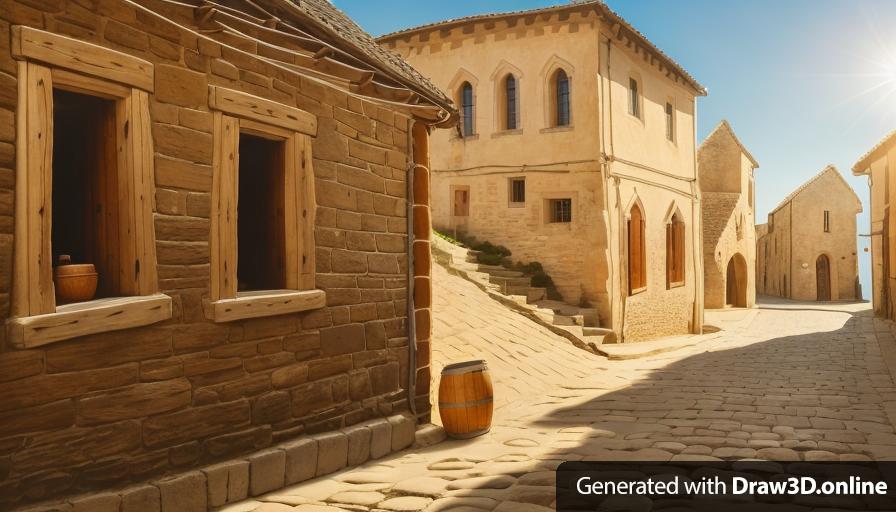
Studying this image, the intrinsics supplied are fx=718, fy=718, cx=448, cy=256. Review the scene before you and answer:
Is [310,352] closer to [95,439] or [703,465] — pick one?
[95,439]

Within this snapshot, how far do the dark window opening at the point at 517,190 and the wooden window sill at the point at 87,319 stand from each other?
12.8 m

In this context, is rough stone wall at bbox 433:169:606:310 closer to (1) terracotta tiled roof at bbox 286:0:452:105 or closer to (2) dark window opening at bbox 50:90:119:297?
(1) terracotta tiled roof at bbox 286:0:452:105

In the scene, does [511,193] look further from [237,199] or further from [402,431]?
[237,199]

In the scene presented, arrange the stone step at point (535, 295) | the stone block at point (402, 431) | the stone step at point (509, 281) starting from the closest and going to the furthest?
the stone block at point (402, 431) < the stone step at point (509, 281) < the stone step at point (535, 295)

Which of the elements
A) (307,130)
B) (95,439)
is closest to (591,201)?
(307,130)

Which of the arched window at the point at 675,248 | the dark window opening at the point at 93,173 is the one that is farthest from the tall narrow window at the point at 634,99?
the dark window opening at the point at 93,173

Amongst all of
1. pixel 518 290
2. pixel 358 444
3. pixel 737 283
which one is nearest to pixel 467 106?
pixel 518 290

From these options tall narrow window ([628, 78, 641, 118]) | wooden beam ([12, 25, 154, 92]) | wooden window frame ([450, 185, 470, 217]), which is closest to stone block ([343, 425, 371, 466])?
wooden beam ([12, 25, 154, 92])

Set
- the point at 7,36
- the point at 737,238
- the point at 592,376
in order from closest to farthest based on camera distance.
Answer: the point at 7,36 < the point at 592,376 < the point at 737,238

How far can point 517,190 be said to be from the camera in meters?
17.0

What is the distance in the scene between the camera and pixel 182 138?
4805 mm

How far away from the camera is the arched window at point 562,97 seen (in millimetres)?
16422

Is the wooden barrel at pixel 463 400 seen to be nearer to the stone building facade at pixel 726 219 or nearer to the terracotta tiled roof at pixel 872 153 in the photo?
the terracotta tiled roof at pixel 872 153

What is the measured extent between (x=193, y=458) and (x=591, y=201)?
12.5 m
